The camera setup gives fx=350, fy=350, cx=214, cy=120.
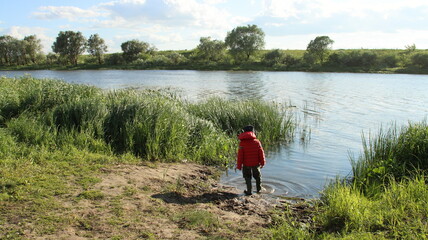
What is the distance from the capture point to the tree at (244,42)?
9238 cm

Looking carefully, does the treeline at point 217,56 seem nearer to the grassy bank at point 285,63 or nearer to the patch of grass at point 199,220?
the grassy bank at point 285,63

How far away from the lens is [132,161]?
30.8 ft

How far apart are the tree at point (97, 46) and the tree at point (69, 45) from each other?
1869mm

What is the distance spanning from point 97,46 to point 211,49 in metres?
31.3

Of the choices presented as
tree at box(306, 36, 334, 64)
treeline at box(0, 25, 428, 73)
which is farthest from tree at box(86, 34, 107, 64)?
tree at box(306, 36, 334, 64)

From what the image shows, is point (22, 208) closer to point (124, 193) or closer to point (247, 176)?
point (124, 193)

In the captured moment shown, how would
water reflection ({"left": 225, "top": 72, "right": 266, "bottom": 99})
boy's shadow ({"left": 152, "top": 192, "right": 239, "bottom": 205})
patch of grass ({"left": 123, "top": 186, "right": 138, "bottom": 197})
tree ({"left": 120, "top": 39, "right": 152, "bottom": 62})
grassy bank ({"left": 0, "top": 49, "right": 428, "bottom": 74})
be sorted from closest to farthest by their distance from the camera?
patch of grass ({"left": 123, "top": 186, "right": 138, "bottom": 197}), boy's shadow ({"left": 152, "top": 192, "right": 239, "bottom": 205}), water reflection ({"left": 225, "top": 72, "right": 266, "bottom": 99}), grassy bank ({"left": 0, "top": 49, "right": 428, "bottom": 74}), tree ({"left": 120, "top": 39, "right": 152, "bottom": 62})

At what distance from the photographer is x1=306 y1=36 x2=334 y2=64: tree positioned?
82.0 meters

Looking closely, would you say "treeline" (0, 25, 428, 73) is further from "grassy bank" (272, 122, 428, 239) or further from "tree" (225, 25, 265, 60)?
"grassy bank" (272, 122, 428, 239)

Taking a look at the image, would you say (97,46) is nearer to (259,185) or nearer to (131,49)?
(131,49)

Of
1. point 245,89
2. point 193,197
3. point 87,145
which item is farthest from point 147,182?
point 245,89

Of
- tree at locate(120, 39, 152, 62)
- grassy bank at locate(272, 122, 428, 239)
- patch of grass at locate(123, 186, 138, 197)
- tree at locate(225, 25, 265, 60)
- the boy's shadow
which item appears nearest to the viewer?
grassy bank at locate(272, 122, 428, 239)

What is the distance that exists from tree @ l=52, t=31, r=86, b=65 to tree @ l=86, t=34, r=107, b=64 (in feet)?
6.13

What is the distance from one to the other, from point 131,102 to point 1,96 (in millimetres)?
4979
